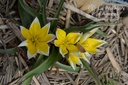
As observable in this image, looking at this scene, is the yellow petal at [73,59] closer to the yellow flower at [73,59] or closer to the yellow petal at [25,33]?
the yellow flower at [73,59]

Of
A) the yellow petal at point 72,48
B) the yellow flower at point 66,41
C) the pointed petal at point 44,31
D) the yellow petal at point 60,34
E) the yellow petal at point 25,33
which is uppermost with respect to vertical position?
the yellow petal at point 25,33

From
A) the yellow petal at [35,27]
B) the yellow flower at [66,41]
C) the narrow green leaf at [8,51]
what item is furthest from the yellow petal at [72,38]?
the narrow green leaf at [8,51]

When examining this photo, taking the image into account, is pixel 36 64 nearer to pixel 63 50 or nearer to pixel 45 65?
pixel 45 65

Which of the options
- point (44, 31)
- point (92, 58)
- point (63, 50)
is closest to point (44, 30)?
point (44, 31)

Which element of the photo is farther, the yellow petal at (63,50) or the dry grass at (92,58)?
the dry grass at (92,58)

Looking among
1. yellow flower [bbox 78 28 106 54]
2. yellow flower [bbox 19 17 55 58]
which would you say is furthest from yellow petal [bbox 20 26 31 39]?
yellow flower [bbox 78 28 106 54]
